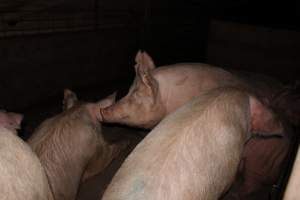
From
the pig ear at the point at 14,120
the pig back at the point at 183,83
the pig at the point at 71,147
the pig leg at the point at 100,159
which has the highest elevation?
the pig back at the point at 183,83

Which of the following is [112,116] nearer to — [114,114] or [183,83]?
[114,114]

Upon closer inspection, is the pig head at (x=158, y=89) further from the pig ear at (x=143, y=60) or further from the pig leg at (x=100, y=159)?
the pig leg at (x=100, y=159)

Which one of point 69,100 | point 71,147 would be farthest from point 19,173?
point 69,100

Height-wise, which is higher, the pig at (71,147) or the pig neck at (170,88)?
the pig neck at (170,88)

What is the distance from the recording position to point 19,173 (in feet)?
5.45

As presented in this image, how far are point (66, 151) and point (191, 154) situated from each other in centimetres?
110

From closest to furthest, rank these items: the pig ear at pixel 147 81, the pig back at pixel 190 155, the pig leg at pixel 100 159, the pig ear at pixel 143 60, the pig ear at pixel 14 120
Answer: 1. the pig back at pixel 190 155
2. the pig ear at pixel 14 120
3. the pig ear at pixel 147 81
4. the pig ear at pixel 143 60
5. the pig leg at pixel 100 159

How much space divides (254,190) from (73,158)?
53.5 inches

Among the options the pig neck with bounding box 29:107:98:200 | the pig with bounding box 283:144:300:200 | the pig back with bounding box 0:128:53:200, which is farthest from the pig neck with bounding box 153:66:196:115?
the pig with bounding box 283:144:300:200

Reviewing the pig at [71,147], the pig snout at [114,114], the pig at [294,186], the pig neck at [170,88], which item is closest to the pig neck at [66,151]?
the pig at [71,147]

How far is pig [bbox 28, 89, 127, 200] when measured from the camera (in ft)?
7.68

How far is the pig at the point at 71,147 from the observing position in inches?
92.2

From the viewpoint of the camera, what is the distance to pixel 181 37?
A: 599 cm

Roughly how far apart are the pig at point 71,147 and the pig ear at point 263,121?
1.16 meters
